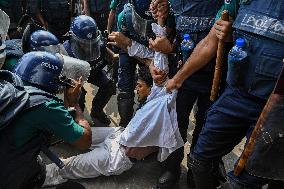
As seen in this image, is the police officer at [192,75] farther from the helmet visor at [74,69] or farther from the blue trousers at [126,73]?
the blue trousers at [126,73]

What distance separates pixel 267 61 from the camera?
2.21 meters

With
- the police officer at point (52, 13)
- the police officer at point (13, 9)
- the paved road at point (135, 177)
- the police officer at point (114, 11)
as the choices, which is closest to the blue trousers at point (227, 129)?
the paved road at point (135, 177)

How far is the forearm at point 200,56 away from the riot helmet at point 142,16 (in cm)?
91

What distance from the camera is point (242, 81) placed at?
2.40 m

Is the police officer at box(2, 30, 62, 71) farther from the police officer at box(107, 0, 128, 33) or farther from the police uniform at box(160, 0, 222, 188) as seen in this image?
the police officer at box(107, 0, 128, 33)

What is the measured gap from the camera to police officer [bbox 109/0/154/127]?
3.74m

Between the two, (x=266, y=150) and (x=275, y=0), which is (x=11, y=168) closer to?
(x=266, y=150)

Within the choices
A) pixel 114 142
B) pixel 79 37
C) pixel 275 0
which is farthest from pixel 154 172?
pixel 275 0

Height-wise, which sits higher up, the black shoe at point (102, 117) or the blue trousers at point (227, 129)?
the blue trousers at point (227, 129)

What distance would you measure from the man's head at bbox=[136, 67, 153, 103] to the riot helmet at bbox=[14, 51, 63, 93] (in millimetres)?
1163

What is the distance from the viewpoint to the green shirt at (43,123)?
258cm

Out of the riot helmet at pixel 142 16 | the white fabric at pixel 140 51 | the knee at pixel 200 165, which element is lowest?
the knee at pixel 200 165

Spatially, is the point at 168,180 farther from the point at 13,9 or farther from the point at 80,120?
the point at 13,9

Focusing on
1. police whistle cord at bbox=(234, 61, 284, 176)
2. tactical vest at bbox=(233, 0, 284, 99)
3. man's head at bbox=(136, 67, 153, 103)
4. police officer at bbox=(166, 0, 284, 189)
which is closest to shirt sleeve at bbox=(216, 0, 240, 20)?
police officer at bbox=(166, 0, 284, 189)
